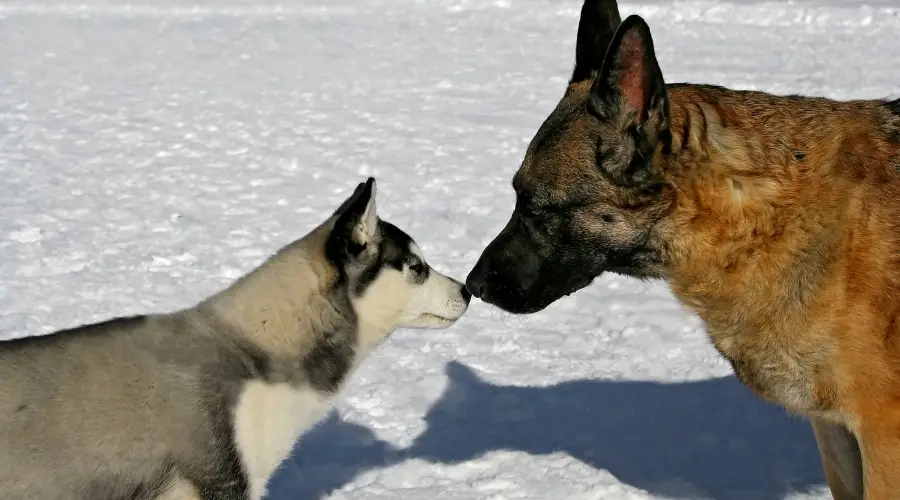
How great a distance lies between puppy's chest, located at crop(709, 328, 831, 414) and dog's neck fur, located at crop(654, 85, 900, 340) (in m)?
0.11

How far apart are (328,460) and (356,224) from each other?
1502 millimetres

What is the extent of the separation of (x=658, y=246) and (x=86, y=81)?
11.7m

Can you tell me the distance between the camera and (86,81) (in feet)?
44.8

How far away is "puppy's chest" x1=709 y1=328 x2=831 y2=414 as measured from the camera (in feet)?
12.5

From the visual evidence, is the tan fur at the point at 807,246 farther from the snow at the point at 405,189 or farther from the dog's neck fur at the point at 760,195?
the snow at the point at 405,189

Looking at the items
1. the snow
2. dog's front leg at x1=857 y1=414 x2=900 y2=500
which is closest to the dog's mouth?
the snow

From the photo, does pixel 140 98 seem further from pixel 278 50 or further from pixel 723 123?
pixel 723 123

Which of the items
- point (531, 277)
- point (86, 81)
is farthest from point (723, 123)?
point (86, 81)

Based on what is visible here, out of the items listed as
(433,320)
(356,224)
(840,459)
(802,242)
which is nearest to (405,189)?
(433,320)

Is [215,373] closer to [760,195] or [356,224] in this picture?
[356,224]

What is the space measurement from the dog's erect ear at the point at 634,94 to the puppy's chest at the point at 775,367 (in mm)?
822

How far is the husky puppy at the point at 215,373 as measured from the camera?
3619 millimetres

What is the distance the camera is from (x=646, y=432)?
5.52 m

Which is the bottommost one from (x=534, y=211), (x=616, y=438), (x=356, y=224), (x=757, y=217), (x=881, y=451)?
(x=616, y=438)
